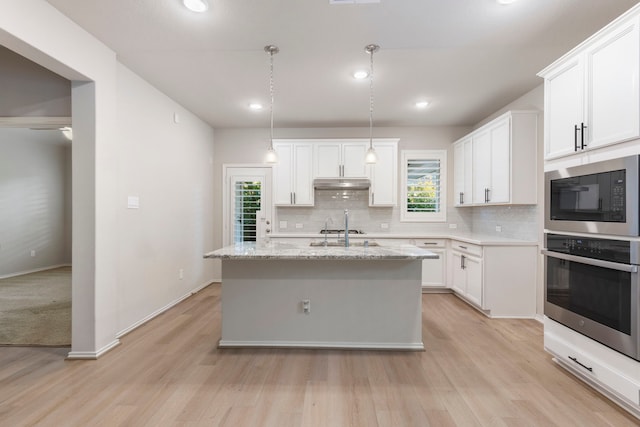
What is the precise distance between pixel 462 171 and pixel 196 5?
425cm

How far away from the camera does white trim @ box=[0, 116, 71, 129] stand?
9.73 ft

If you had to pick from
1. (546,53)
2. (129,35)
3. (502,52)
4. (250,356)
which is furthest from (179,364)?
(546,53)

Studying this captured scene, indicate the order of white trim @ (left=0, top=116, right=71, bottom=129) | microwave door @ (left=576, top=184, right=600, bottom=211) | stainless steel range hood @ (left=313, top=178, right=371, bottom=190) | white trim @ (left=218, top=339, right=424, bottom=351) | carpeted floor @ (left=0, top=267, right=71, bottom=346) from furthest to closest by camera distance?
stainless steel range hood @ (left=313, top=178, right=371, bottom=190), carpeted floor @ (left=0, top=267, right=71, bottom=346), white trim @ (left=0, top=116, right=71, bottom=129), white trim @ (left=218, top=339, right=424, bottom=351), microwave door @ (left=576, top=184, right=600, bottom=211)

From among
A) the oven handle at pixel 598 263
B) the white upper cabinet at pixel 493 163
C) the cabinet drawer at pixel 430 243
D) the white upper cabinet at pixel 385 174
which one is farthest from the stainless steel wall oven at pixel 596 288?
the white upper cabinet at pixel 385 174

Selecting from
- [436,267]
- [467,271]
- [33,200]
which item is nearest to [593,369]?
[467,271]

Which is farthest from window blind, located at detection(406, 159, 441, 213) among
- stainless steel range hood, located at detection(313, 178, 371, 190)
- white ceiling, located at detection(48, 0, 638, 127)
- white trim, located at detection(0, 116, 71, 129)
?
white trim, located at detection(0, 116, 71, 129)

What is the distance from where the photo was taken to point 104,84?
9.25 feet

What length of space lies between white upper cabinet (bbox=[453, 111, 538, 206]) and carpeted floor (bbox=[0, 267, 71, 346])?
499 cm

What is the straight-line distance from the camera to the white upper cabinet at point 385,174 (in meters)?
5.05

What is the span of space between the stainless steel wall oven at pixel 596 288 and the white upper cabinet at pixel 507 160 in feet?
4.22

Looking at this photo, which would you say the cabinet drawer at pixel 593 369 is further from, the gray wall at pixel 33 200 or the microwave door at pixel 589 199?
the gray wall at pixel 33 200

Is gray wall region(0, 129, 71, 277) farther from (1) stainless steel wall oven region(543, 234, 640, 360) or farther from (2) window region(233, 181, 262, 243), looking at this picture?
(1) stainless steel wall oven region(543, 234, 640, 360)

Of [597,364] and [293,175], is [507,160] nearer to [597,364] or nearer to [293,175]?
[597,364]

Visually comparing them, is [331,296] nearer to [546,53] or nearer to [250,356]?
[250,356]
